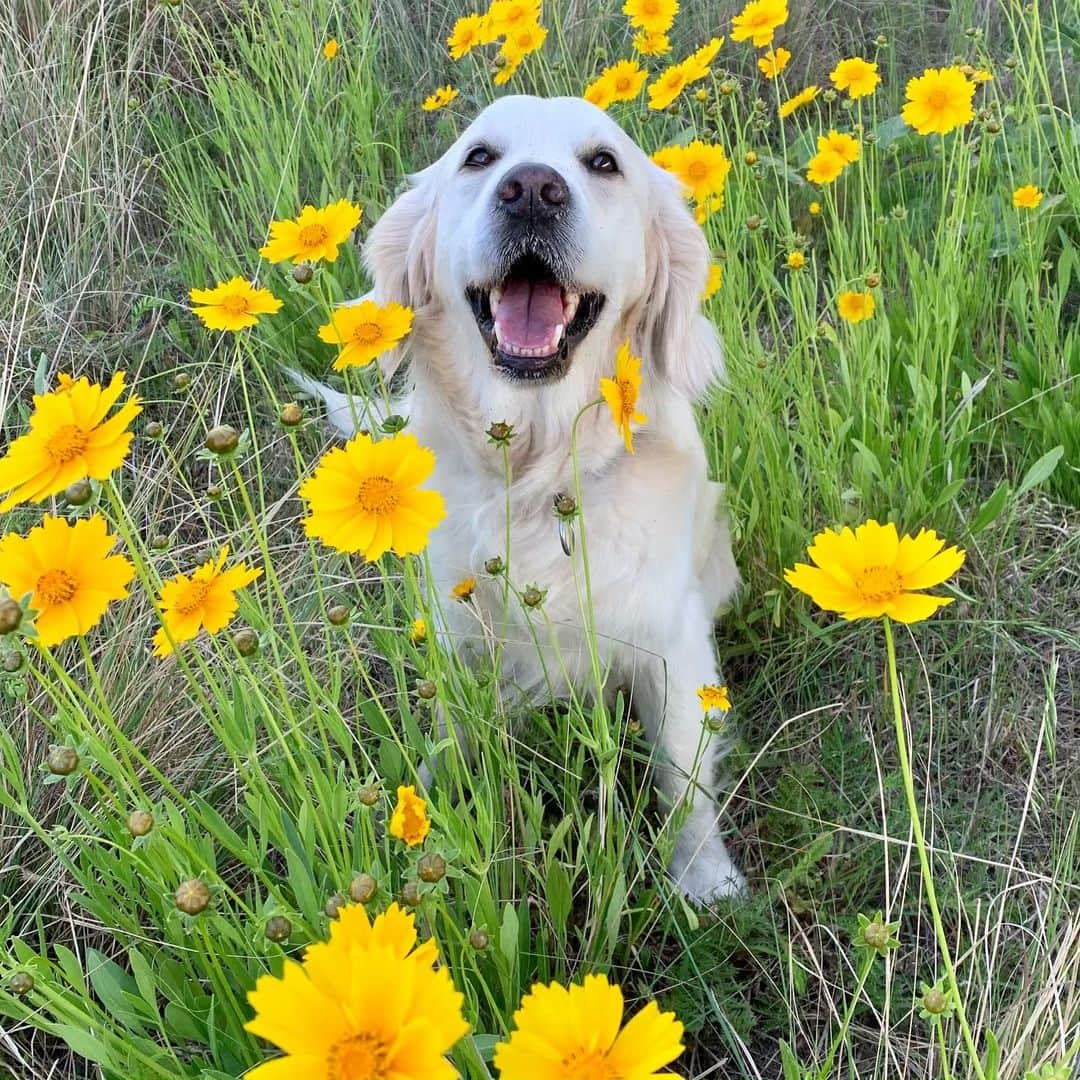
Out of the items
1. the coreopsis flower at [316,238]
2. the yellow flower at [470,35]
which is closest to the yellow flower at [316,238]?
the coreopsis flower at [316,238]

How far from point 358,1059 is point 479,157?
1.82 m

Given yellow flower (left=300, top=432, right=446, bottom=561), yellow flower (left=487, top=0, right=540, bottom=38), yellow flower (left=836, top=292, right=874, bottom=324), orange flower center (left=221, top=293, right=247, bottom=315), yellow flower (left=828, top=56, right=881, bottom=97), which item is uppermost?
yellow flower (left=487, top=0, right=540, bottom=38)

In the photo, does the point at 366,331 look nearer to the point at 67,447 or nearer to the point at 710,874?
the point at 67,447

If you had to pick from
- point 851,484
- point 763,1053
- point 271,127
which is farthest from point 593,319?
point 271,127

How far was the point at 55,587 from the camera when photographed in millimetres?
849

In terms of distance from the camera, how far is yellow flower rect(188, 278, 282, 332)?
1.22 m

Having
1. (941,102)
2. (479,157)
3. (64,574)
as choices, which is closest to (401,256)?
(479,157)

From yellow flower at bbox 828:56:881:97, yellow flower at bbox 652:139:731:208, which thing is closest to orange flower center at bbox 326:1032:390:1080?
yellow flower at bbox 652:139:731:208

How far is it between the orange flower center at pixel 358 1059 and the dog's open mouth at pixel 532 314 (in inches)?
54.5

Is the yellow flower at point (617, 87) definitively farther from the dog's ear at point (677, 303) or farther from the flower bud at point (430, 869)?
the flower bud at point (430, 869)

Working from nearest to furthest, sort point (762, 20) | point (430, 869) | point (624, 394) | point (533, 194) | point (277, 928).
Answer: point (430, 869) < point (277, 928) < point (624, 394) < point (533, 194) < point (762, 20)

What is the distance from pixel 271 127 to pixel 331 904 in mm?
2885

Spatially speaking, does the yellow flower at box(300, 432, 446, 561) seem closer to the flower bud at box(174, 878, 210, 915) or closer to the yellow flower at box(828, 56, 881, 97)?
the flower bud at box(174, 878, 210, 915)

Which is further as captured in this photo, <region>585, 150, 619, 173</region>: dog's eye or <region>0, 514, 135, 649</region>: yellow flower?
<region>585, 150, 619, 173</region>: dog's eye
